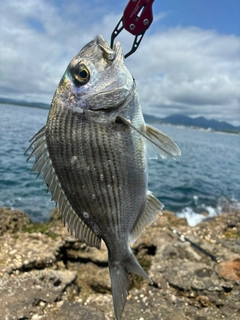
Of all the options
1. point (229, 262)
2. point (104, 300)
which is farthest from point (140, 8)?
point (229, 262)

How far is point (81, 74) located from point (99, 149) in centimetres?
57

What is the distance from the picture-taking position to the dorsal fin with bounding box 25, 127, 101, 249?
234 centimetres

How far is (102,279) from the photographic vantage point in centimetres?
544

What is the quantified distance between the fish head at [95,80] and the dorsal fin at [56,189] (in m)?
0.36

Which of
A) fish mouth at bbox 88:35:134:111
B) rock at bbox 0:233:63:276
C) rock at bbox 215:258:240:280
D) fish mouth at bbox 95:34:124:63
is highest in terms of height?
fish mouth at bbox 95:34:124:63

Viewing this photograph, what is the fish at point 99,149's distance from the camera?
223cm

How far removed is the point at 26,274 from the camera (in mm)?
4883

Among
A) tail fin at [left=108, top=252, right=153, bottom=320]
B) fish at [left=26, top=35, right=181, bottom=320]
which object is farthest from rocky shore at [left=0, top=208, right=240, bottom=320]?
fish at [left=26, top=35, right=181, bottom=320]

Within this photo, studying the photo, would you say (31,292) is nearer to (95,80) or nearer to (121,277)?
(121,277)

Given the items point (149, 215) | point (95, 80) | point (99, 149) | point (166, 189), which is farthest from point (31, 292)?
point (166, 189)

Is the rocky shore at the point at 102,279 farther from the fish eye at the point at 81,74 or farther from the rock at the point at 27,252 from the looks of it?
the fish eye at the point at 81,74

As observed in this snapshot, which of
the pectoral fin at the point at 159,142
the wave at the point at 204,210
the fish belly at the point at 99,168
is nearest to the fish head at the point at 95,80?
the fish belly at the point at 99,168

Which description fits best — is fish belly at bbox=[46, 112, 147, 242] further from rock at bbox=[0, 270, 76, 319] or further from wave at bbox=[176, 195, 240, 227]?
wave at bbox=[176, 195, 240, 227]

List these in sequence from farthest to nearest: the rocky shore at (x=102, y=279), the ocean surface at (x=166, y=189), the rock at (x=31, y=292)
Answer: the ocean surface at (x=166, y=189) → the rocky shore at (x=102, y=279) → the rock at (x=31, y=292)
